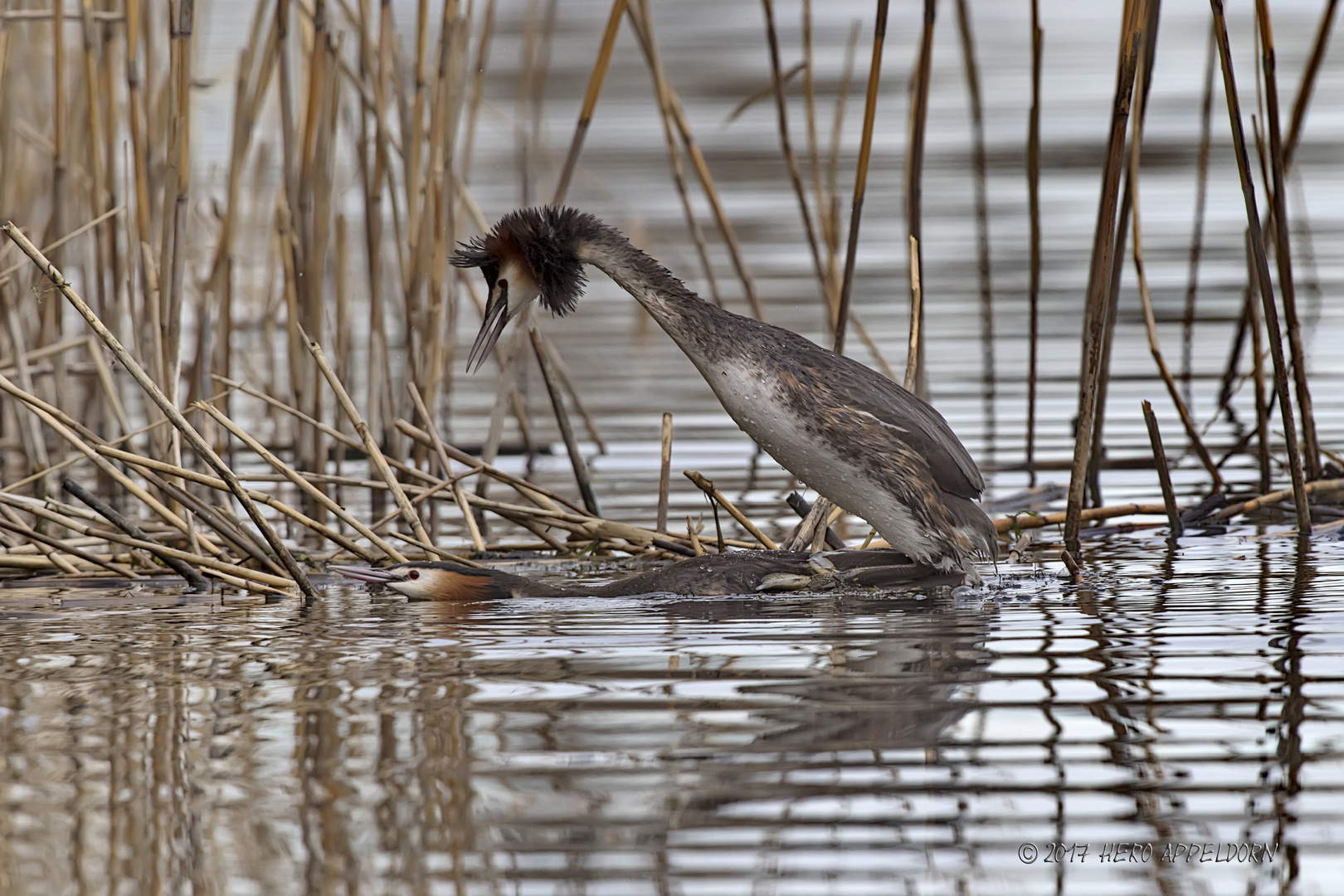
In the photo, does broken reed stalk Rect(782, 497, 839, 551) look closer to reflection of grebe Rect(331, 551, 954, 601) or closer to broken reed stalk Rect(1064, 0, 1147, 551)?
reflection of grebe Rect(331, 551, 954, 601)

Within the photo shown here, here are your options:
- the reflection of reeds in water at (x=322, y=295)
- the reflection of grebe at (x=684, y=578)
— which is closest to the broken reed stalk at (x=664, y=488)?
the reflection of reeds in water at (x=322, y=295)

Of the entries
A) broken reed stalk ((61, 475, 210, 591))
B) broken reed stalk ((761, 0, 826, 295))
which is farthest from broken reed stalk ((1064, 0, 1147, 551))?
broken reed stalk ((61, 475, 210, 591))

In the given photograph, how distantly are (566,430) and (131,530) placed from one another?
169cm

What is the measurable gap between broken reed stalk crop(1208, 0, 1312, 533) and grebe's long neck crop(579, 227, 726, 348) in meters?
1.54

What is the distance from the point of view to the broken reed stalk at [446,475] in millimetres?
5484

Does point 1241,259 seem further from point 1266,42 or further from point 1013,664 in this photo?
point 1013,664

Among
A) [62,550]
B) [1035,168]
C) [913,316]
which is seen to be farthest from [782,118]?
[62,550]

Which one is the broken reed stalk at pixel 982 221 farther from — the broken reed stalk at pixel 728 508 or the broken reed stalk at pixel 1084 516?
the broken reed stalk at pixel 728 508

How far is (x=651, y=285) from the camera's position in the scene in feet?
15.9

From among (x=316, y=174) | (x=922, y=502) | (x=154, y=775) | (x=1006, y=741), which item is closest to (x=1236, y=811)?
(x=1006, y=741)

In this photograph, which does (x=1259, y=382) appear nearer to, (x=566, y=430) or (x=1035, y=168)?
(x=1035, y=168)

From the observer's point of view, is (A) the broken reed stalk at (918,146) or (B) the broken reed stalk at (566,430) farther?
(B) the broken reed stalk at (566,430)

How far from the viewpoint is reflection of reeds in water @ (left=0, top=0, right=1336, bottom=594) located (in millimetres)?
5051

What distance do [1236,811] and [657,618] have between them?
190cm
